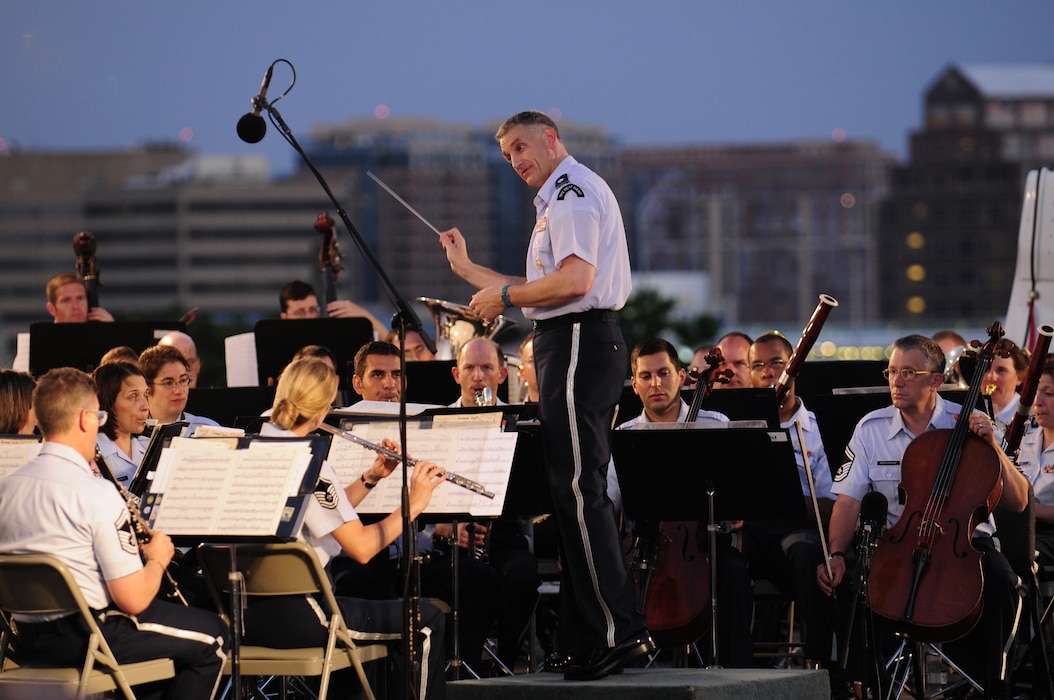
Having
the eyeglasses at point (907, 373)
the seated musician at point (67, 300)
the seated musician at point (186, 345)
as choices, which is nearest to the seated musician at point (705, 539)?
the eyeglasses at point (907, 373)

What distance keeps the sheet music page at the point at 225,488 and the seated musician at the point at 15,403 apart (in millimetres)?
1145

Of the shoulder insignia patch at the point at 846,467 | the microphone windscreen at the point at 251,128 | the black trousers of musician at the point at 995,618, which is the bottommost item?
the black trousers of musician at the point at 995,618

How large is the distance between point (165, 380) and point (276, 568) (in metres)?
2.35

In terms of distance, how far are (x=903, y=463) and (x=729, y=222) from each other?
189864mm

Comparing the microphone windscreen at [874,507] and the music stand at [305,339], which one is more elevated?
the music stand at [305,339]

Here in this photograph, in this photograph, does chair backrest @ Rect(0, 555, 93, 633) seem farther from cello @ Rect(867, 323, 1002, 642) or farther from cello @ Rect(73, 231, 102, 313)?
cello @ Rect(73, 231, 102, 313)

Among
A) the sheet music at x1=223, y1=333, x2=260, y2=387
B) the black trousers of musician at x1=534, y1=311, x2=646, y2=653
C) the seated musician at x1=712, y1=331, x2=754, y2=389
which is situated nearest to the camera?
the black trousers of musician at x1=534, y1=311, x2=646, y2=653

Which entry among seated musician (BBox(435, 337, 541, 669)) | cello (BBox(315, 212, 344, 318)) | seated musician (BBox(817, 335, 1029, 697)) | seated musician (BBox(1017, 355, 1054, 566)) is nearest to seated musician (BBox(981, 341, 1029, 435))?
seated musician (BBox(1017, 355, 1054, 566))

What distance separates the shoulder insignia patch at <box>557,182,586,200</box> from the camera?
5.31 meters

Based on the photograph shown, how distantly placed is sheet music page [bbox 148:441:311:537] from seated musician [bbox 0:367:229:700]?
0.11 m

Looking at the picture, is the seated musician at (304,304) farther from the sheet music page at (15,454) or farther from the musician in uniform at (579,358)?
the musician in uniform at (579,358)

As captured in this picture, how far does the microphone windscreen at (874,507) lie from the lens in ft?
20.5

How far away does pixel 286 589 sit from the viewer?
5246 millimetres

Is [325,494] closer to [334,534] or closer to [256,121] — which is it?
[334,534]
